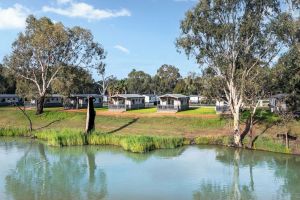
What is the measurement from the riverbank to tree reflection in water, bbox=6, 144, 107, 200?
472 centimetres

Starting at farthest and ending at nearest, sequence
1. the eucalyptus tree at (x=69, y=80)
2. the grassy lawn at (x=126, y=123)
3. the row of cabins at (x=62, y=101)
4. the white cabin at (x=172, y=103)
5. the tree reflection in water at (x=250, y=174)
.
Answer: the row of cabins at (x=62, y=101) → the white cabin at (x=172, y=103) → the eucalyptus tree at (x=69, y=80) → the grassy lawn at (x=126, y=123) → the tree reflection in water at (x=250, y=174)

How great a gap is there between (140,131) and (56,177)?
76.6 feet

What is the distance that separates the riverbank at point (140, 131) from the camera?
147 feet

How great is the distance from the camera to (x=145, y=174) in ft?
108

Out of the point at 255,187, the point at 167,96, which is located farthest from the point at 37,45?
the point at 255,187

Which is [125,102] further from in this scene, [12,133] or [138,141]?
[138,141]

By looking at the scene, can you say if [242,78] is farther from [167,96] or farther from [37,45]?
[37,45]

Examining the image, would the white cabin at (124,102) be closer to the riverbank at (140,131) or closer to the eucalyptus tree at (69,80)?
the eucalyptus tree at (69,80)

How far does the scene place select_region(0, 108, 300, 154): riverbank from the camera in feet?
147

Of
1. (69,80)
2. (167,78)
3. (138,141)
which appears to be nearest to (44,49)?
(69,80)

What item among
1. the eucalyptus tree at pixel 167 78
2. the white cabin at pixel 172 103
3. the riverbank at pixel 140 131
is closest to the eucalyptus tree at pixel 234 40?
the riverbank at pixel 140 131

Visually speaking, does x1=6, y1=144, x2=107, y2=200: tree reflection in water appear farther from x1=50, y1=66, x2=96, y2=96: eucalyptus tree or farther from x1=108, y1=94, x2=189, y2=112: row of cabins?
x1=108, y1=94, x2=189, y2=112: row of cabins

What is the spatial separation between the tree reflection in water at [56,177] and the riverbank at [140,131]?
4.72m

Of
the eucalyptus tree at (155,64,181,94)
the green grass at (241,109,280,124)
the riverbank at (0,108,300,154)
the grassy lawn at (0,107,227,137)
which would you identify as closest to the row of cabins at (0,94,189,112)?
the grassy lawn at (0,107,227,137)
